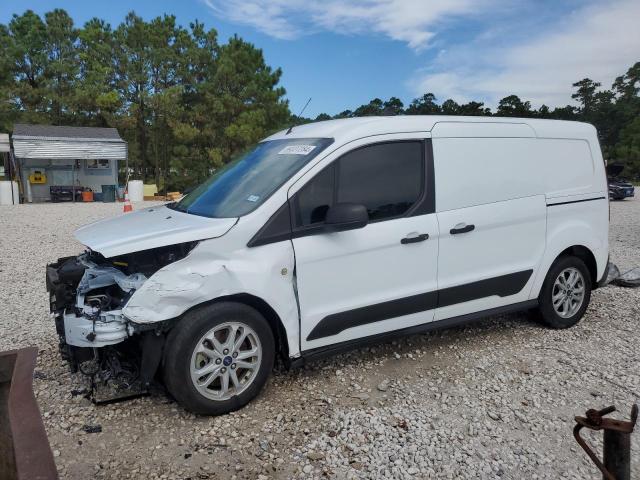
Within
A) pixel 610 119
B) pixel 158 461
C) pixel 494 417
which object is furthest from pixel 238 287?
pixel 610 119

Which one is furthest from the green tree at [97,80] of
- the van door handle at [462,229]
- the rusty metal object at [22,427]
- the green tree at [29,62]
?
the rusty metal object at [22,427]

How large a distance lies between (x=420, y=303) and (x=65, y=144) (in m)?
22.9

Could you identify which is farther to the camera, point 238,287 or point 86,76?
point 86,76

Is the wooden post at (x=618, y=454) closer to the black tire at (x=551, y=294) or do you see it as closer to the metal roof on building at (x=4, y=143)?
the black tire at (x=551, y=294)

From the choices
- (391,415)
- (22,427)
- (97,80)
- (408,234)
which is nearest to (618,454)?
(22,427)

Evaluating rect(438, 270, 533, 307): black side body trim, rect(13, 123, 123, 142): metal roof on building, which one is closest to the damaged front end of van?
rect(438, 270, 533, 307): black side body trim

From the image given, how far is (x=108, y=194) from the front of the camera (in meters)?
23.5

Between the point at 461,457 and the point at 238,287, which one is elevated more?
the point at 238,287

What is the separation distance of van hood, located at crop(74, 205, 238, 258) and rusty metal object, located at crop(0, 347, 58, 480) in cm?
98

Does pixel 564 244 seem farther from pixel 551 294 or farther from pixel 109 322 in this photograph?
pixel 109 322

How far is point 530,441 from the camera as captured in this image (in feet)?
9.99

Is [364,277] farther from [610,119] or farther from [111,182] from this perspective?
[610,119]

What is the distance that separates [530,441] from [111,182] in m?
24.7

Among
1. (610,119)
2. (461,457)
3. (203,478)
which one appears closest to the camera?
(203,478)
